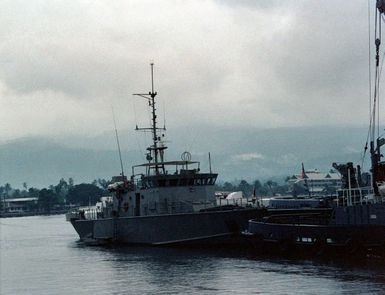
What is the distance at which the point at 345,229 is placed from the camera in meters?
41.3

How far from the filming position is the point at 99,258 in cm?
5219

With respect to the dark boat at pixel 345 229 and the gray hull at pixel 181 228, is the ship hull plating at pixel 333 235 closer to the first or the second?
the dark boat at pixel 345 229

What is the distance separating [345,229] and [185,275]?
10310mm

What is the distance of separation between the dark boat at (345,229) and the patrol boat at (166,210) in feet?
14.3

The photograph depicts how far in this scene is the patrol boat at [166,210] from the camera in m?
52.6

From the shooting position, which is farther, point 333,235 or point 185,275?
point 333,235

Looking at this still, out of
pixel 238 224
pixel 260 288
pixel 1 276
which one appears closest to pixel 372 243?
pixel 260 288

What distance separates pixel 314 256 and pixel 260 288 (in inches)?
426

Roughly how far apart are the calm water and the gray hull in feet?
6.39

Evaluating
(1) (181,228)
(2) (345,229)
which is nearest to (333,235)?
(2) (345,229)

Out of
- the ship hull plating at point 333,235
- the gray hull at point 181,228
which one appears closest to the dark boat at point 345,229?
the ship hull plating at point 333,235

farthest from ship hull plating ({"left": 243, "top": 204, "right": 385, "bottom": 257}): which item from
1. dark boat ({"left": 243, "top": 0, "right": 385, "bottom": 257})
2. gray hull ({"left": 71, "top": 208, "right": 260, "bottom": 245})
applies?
gray hull ({"left": 71, "top": 208, "right": 260, "bottom": 245})

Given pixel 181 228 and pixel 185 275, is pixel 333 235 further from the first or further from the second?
pixel 181 228

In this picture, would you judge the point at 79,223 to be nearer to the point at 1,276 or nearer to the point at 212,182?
the point at 212,182
